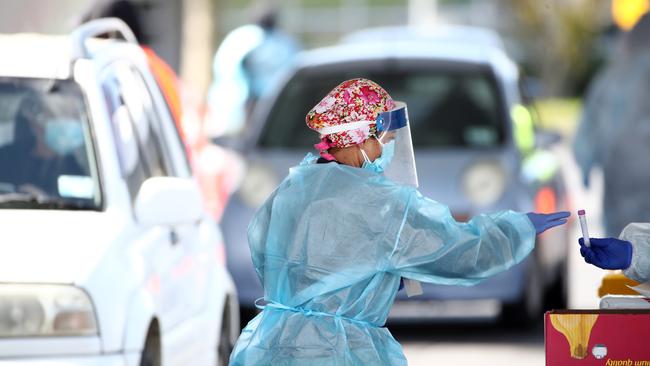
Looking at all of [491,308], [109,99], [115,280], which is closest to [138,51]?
[109,99]

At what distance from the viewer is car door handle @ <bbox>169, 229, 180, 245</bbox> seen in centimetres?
732

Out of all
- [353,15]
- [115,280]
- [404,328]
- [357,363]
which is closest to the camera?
[357,363]

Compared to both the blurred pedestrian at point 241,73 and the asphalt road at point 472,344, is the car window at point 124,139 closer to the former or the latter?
the asphalt road at point 472,344

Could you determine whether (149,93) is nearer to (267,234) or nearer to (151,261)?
(151,261)

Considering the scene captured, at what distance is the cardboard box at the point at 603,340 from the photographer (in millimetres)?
4812

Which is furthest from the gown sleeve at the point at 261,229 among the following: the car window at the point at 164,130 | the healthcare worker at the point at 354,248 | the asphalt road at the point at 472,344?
the asphalt road at the point at 472,344

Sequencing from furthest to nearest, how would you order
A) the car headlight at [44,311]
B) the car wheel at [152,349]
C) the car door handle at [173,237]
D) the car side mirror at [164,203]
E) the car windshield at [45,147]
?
the car door handle at [173,237] → the car windshield at [45,147] → the car side mirror at [164,203] → the car wheel at [152,349] → the car headlight at [44,311]

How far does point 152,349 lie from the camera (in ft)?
22.0

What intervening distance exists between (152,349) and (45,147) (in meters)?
0.93

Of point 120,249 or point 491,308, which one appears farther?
point 491,308

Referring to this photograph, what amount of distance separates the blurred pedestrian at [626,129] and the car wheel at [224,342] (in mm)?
2900

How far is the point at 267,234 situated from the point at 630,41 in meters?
5.84

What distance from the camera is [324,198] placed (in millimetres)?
5090

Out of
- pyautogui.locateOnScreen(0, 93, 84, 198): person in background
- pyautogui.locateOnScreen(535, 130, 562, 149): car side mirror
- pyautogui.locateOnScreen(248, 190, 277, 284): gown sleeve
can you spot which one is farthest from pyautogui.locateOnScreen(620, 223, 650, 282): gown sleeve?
pyautogui.locateOnScreen(535, 130, 562, 149): car side mirror
